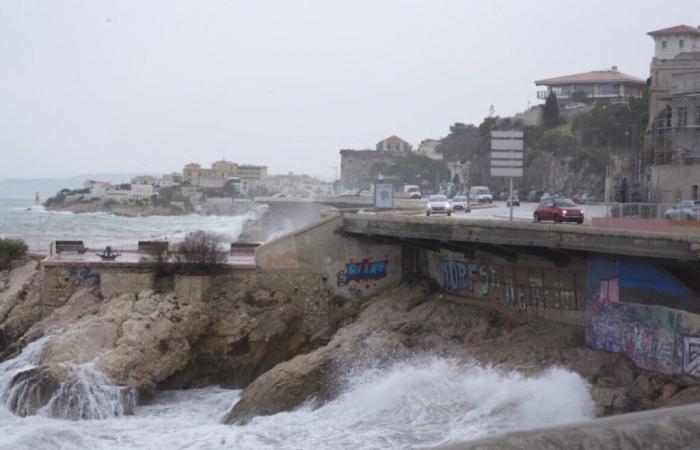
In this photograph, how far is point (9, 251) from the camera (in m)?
37.6

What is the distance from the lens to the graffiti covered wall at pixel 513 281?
22.9m

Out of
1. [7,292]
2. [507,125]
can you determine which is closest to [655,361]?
[7,292]

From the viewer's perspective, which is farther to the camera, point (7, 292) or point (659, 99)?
point (659, 99)

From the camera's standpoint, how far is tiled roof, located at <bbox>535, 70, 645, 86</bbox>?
11562 centimetres

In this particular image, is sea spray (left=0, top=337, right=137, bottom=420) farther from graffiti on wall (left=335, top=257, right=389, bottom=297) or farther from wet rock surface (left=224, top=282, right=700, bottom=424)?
graffiti on wall (left=335, top=257, right=389, bottom=297)

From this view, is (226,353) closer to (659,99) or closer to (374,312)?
(374,312)

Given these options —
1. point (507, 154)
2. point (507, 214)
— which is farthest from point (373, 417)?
point (507, 214)

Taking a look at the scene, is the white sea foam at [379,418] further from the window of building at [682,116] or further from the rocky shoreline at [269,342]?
the window of building at [682,116]

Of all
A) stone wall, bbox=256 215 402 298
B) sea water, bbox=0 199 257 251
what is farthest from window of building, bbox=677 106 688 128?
sea water, bbox=0 199 257 251

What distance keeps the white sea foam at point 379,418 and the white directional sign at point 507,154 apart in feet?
31.1

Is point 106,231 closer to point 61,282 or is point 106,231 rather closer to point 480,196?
point 480,196

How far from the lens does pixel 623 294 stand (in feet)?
67.7

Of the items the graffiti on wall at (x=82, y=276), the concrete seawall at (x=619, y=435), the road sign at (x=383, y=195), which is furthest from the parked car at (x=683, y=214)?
the concrete seawall at (x=619, y=435)

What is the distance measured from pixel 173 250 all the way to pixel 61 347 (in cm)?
633
